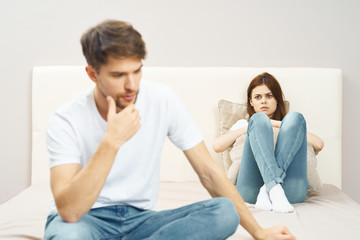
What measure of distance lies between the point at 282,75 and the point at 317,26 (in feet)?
1.49

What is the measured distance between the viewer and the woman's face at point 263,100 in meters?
Answer: 2.45

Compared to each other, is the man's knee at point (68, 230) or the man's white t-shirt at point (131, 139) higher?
the man's white t-shirt at point (131, 139)

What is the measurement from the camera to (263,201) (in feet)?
6.22

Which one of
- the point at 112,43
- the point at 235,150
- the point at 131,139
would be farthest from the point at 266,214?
the point at 112,43

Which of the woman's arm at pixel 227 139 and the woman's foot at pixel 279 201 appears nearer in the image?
the woman's foot at pixel 279 201

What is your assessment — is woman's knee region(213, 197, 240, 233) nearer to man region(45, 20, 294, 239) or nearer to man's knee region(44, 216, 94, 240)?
man region(45, 20, 294, 239)

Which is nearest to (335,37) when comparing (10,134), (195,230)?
(195,230)

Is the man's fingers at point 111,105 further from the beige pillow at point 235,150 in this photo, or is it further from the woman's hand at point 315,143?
the woman's hand at point 315,143

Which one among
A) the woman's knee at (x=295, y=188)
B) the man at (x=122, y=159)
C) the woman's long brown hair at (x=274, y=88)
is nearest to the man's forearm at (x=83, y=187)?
the man at (x=122, y=159)

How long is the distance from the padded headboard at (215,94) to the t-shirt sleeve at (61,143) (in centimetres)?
136

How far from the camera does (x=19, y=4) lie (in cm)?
275

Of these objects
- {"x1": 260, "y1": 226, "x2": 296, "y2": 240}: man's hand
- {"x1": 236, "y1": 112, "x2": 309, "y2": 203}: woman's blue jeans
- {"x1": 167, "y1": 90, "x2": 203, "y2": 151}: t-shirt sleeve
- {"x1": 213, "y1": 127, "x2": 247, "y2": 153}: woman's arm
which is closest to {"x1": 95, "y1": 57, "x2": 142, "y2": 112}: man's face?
{"x1": 167, "y1": 90, "x2": 203, "y2": 151}: t-shirt sleeve

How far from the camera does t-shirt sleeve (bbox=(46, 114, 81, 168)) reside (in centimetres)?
122

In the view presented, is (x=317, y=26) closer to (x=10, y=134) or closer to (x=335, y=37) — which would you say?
(x=335, y=37)
